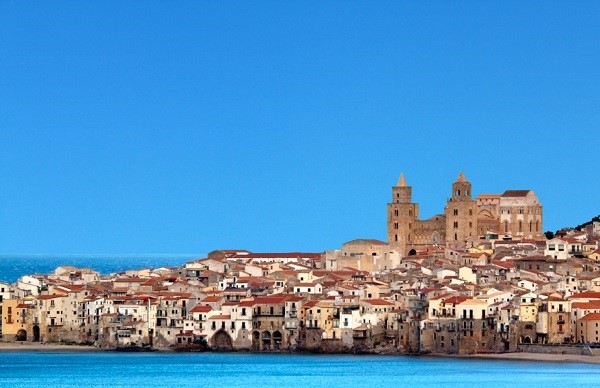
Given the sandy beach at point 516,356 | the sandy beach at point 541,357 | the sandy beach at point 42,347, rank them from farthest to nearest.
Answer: the sandy beach at point 42,347 → the sandy beach at point 516,356 → the sandy beach at point 541,357

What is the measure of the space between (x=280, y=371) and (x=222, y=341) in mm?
11872

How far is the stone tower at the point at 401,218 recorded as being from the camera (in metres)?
137

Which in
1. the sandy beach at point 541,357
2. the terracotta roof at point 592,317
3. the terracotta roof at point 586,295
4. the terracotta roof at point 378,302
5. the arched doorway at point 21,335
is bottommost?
the sandy beach at point 541,357

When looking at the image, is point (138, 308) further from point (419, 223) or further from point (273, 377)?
point (419, 223)

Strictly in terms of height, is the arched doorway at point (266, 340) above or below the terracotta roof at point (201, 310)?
below

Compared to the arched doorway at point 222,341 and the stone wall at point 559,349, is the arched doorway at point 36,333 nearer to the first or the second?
the arched doorway at point 222,341

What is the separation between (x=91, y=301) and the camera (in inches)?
3735

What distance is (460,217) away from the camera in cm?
13512

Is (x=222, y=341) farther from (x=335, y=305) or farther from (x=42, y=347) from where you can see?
(x=42, y=347)

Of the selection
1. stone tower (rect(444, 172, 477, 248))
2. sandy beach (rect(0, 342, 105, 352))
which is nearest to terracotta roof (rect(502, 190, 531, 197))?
stone tower (rect(444, 172, 477, 248))

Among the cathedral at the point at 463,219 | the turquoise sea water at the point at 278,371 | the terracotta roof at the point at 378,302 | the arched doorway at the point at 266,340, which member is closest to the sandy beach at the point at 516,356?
the turquoise sea water at the point at 278,371

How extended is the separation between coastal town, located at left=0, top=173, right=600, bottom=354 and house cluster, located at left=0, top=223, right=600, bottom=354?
0.06 meters

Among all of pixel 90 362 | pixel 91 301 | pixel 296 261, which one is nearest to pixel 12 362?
pixel 90 362

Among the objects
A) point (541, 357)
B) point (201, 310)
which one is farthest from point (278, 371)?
point (541, 357)
